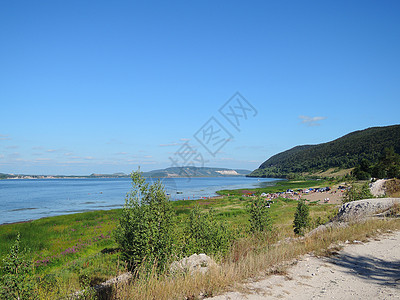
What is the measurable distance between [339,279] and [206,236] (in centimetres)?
555

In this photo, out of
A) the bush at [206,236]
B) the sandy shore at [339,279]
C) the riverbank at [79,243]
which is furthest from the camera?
the riverbank at [79,243]

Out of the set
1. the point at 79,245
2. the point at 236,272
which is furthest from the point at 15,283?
the point at 79,245

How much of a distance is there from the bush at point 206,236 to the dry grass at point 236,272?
0.87 metres

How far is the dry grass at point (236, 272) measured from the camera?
5.21m

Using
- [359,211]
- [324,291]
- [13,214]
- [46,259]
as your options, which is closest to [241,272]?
[324,291]

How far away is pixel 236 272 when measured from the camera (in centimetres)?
622

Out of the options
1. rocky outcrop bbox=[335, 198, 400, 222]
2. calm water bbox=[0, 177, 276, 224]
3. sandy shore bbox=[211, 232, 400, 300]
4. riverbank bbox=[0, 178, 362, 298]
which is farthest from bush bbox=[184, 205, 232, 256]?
rocky outcrop bbox=[335, 198, 400, 222]

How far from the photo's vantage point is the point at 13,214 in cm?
4434

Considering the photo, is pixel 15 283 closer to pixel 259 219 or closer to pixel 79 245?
pixel 259 219

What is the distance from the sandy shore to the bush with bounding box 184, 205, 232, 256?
132 inches

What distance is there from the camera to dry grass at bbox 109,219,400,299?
521cm

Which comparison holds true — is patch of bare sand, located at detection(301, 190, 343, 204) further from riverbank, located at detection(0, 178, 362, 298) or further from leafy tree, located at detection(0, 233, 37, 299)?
leafy tree, located at detection(0, 233, 37, 299)

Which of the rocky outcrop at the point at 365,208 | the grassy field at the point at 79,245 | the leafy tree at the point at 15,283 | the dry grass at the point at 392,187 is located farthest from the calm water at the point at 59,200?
the dry grass at the point at 392,187

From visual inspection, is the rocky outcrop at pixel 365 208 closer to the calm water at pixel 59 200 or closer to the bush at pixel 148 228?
the calm water at pixel 59 200
